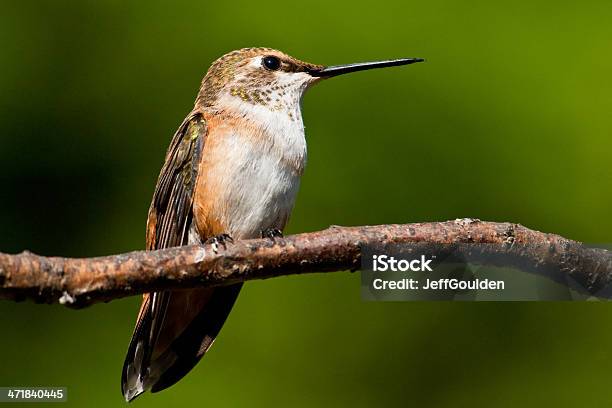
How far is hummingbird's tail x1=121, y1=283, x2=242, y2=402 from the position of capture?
4.06m

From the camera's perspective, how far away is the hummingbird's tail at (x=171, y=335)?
4.06m

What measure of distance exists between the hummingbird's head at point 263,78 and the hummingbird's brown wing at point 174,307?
0.65ft

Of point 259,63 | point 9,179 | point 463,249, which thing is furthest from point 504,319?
point 9,179

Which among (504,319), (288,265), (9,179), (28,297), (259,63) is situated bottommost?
(28,297)

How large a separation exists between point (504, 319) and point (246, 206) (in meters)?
1.27

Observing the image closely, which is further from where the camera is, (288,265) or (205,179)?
(205,179)

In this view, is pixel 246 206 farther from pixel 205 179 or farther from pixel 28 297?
pixel 28 297

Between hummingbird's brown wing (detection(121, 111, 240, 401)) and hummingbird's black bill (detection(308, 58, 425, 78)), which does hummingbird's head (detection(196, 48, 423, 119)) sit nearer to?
hummingbird's black bill (detection(308, 58, 425, 78))

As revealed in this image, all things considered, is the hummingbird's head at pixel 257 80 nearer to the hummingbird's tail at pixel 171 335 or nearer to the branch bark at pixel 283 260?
the hummingbird's tail at pixel 171 335

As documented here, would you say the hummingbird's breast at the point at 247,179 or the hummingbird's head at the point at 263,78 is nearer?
the hummingbird's breast at the point at 247,179

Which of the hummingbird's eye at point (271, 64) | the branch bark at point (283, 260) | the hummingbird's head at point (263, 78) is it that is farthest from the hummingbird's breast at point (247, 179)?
the branch bark at point (283, 260)

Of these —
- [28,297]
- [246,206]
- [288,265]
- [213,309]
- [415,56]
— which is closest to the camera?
[28,297]

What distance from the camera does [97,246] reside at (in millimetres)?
4543

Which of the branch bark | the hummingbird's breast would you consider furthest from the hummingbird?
the branch bark
